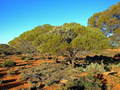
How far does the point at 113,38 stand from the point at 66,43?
16.0m

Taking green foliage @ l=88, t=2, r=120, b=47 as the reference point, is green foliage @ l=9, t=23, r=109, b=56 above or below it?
below

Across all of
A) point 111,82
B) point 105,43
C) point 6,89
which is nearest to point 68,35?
point 105,43

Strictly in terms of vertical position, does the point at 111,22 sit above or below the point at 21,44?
above

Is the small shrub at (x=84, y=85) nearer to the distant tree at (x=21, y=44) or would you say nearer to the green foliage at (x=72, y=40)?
the green foliage at (x=72, y=40)

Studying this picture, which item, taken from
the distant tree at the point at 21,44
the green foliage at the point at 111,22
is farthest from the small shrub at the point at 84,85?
the green foliage at the point at 111,22

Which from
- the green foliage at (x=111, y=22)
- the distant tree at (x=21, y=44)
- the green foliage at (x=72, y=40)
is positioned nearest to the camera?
the green foliage at (x=72, y=40)

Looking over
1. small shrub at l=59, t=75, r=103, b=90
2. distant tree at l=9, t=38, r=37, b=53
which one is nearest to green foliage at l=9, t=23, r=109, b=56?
small shrub at l=59, t=75, r=103, b=90

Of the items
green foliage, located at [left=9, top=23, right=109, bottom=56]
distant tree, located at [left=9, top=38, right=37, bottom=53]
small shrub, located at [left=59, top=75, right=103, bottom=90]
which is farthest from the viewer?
distant tree, located at [left=9, top=38, right=37, bottom=53]

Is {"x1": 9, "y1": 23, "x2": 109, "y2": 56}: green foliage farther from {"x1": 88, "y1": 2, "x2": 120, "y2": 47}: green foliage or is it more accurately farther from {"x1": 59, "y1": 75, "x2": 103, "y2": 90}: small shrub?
{"x1": 88, "y1": 2, "x2": 120, "y2": 47}: green foliage

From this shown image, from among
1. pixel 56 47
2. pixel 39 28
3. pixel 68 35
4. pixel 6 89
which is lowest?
pixel 6 89

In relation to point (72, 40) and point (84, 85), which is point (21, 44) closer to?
point (72, 40)

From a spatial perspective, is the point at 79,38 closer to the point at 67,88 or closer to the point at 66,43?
the point at 66,43

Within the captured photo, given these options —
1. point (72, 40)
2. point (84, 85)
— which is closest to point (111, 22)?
point (72, 40)

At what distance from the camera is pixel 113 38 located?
92.3 feet
